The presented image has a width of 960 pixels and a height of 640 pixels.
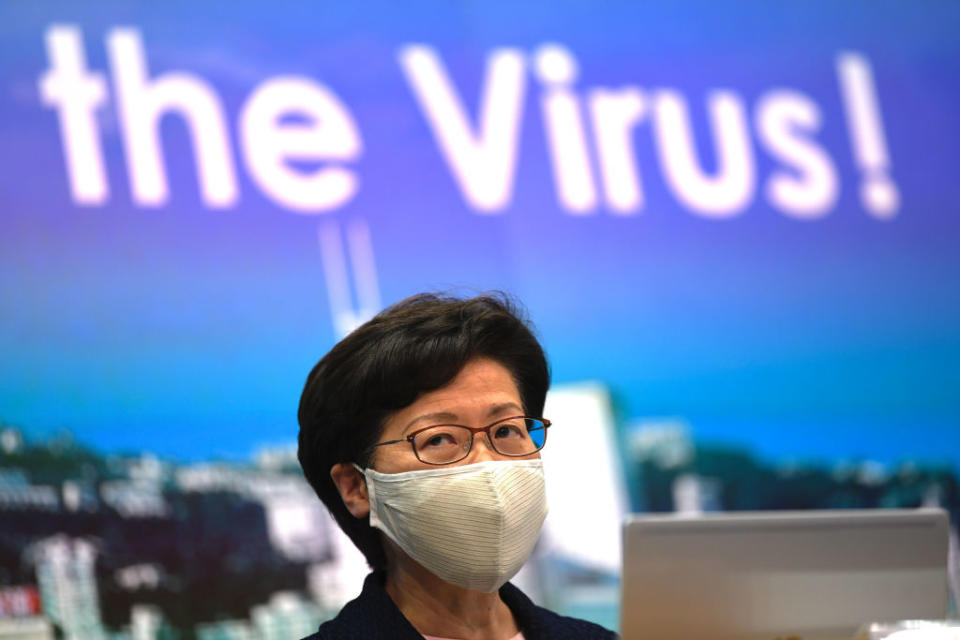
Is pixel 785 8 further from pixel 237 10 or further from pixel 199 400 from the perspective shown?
pixel 199 400

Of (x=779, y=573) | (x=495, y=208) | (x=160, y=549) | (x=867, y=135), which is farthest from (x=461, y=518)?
(x=867, y=135)

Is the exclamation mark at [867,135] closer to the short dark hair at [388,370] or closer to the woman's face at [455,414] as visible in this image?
the short dark hair at [388,370]

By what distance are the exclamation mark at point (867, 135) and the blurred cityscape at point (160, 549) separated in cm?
200

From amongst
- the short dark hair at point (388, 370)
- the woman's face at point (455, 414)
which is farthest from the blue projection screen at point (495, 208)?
the woman's face at point (455, 414)

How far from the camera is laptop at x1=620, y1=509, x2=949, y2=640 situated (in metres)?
1.91

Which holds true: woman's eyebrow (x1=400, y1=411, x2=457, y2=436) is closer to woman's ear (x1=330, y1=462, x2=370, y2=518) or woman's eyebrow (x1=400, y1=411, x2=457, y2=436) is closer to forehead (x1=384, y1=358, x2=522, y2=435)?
forehead (x1=384, y1=358, x2=522, y2=435)

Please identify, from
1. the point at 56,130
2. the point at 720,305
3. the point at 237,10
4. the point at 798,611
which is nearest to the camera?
the point at 798,611

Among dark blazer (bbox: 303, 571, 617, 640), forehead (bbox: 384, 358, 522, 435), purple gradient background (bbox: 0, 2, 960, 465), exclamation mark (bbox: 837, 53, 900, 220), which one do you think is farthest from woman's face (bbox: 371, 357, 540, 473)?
exclamation mark (bbox: 837, 53, 900, 220)

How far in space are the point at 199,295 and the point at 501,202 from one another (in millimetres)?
1186

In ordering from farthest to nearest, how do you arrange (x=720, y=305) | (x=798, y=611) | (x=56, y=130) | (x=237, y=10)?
1. (x=720, y=305)
2. (x=237, y=10)
3. (x=56, y=130)
4. (x=798, y=611)

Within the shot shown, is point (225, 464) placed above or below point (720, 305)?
below

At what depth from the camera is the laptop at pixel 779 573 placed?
1.91 metres

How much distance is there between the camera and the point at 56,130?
415cm

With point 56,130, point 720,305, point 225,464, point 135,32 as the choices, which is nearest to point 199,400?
point 225,464
